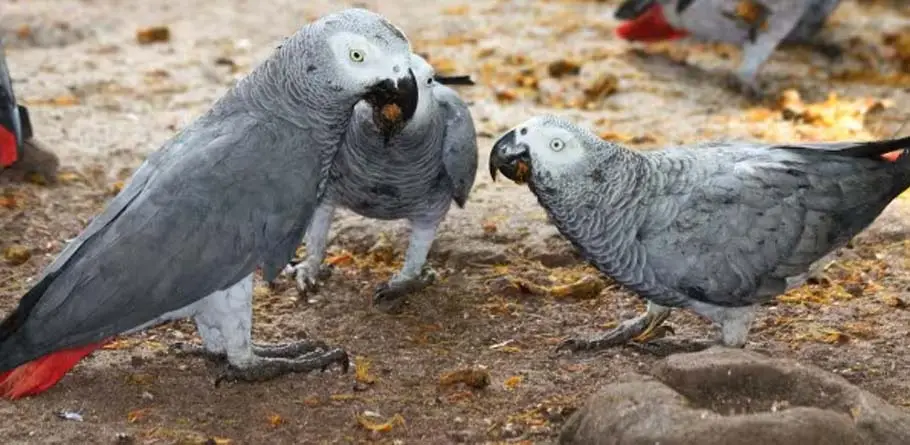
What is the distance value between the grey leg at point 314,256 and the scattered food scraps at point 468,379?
95 centimetres

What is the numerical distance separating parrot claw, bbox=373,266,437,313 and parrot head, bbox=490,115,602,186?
91 centimetres

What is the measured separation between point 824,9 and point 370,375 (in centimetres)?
416

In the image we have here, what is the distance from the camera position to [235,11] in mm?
7793

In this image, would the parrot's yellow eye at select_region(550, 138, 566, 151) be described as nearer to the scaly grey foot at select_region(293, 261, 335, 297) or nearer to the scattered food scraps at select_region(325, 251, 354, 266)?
the scaly grey foot at select_region(293, 261, 335, 297)

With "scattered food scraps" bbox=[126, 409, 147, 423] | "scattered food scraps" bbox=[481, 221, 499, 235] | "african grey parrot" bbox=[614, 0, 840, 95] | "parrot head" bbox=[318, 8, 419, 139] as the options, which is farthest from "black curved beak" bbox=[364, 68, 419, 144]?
"african grey parrot" bbox=[614, 0, 840, 95]

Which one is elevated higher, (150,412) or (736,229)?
(736,229)

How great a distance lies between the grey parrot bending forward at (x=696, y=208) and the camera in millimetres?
3432

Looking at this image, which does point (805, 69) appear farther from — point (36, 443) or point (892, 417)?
point (36, 443)

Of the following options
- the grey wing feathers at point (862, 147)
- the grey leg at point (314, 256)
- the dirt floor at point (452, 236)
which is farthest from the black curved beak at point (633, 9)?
the grey wing feathers at point (862, 147)

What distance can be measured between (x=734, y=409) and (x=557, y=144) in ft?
3.11

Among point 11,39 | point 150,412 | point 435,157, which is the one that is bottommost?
point 11,39

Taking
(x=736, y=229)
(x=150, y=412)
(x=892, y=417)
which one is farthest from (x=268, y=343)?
(x=892, y=417)

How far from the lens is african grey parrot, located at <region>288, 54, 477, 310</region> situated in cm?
384

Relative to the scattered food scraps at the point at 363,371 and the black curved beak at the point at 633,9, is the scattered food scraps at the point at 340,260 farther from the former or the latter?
the black curved beak at the point at 633,9
